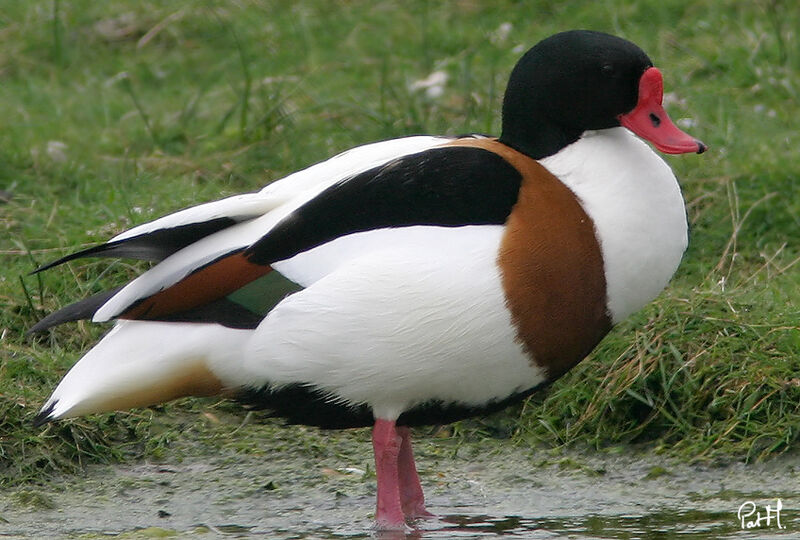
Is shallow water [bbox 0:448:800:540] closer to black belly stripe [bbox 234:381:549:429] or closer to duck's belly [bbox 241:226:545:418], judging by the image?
black belly stripe [bbox 234:381:549:429]

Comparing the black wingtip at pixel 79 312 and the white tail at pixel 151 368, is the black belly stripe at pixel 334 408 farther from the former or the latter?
the black wingtip at pixel 79 312

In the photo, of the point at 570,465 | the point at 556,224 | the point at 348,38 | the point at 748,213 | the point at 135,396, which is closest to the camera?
the point at 556,224

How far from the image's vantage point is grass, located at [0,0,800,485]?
14.9ft

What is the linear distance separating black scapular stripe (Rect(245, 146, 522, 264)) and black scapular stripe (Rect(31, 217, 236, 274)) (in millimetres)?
147

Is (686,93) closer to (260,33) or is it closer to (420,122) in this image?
(420,122)

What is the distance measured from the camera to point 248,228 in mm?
3957

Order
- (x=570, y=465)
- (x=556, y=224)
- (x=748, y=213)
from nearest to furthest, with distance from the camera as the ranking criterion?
(x=556, y=224) < (x=570, y=465) < (x=748, y=213)

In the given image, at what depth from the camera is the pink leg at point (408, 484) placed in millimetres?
4094

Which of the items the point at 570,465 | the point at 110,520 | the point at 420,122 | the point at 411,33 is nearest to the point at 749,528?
the point at 570,465

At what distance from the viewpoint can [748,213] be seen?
5.68m

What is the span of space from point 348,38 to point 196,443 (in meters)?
3.56

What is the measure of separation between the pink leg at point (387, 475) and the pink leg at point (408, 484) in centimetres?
13

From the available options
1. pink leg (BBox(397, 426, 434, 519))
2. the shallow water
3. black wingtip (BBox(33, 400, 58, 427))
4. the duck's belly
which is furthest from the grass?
Answer: the duck's belly

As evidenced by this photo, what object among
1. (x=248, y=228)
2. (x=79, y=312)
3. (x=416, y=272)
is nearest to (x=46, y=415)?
(x=79, y=312)
